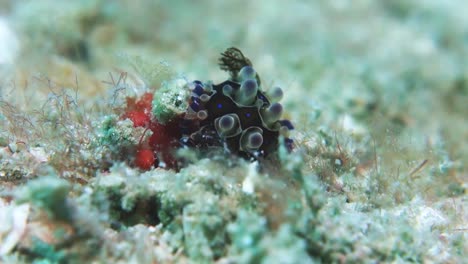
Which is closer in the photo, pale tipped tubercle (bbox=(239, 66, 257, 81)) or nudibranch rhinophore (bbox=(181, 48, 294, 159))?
nudibranch rhinophore (bbox=(181, 48, 294, 159))

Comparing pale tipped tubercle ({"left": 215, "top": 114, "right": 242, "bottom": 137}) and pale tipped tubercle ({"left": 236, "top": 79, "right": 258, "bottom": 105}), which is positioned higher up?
pale tipped tubercle ({"left": 236, "top": 79, "right": 258, "bottom": 105})

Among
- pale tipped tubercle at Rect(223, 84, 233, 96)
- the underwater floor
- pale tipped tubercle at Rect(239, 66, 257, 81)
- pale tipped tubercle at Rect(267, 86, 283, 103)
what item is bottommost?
the underwater floor

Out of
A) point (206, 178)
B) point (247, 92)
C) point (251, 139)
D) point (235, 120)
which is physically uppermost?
point (247, 92)

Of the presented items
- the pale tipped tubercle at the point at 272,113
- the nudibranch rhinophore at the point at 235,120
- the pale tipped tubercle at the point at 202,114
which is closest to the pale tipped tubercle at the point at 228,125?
the nudibranch rhinophore at the point at 235,120

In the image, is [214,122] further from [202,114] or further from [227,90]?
[227,90]

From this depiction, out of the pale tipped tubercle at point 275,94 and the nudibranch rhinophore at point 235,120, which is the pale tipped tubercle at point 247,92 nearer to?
the nudibranch rhinophore at point 235,120

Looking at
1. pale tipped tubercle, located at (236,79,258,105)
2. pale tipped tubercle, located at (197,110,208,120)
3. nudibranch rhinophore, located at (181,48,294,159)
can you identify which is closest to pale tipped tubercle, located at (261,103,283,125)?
nudibranch rhinophore, located at (181,48,294,159)

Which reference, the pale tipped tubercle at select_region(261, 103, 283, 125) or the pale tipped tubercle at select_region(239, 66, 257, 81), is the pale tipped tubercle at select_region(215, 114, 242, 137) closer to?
the pale tipped tubercle at select_region(261, 103, 283, 125)

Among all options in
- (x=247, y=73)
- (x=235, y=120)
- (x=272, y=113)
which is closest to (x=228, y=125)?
(x=235, y=120)

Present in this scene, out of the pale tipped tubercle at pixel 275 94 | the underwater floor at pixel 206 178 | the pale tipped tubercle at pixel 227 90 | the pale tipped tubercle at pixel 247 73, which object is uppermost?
the pale tipped tubercle at pixel 247 73
